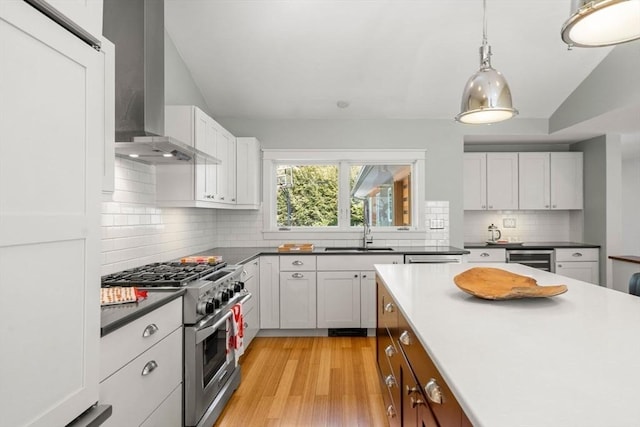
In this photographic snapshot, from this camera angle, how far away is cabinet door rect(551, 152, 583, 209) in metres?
4.93

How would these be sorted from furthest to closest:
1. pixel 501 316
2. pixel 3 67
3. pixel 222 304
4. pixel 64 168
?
pixel 222 304 → pixel 501 316 → pixel 64 168 → pixel 3 67

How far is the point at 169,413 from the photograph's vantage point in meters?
1.90

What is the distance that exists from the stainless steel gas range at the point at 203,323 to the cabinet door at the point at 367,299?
158 cm

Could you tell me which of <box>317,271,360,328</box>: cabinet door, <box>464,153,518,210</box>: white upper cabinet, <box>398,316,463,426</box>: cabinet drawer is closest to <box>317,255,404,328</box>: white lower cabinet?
<box>317,271,360,328</box>: cabinet door

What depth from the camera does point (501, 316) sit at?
139 centimetres

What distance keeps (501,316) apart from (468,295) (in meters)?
0.39

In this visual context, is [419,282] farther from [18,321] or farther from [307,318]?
[307,318]

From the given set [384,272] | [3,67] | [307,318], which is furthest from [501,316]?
[307,318]

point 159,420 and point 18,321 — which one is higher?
point 18,321

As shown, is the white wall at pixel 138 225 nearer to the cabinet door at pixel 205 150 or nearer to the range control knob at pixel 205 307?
the cabinet door at pixel 205 150

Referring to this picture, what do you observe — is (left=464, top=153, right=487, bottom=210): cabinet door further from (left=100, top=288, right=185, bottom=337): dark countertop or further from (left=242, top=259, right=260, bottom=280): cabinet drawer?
(left=100, top=288, right=185, bottom=337): dark countertop

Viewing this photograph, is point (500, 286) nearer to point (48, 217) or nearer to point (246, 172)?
point (48, 217)

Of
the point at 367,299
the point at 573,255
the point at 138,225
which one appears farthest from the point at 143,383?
the point at 573,255

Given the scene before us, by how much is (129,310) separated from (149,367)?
0.32 meters
